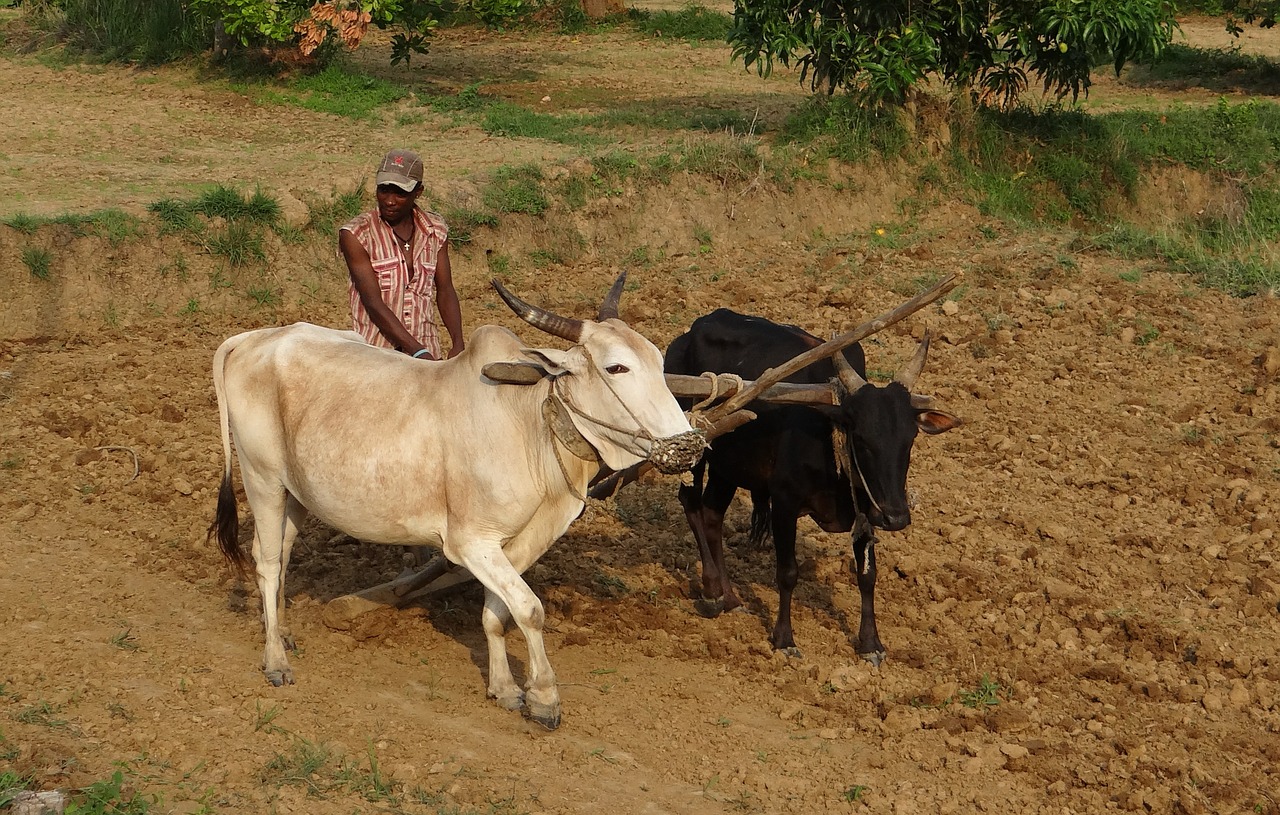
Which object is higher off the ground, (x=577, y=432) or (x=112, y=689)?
(x=577, y=432)

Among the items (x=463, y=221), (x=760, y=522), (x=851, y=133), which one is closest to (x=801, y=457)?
(x=760, y=522)

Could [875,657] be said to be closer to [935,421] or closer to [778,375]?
[935,421]

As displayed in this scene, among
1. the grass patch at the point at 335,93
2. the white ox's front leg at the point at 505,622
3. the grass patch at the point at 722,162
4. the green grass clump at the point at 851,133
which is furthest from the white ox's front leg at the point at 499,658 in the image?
the grass patch at the point at 335,93

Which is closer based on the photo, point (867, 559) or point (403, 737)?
point (403, 737)

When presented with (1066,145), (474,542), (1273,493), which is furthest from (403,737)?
(1066,145)

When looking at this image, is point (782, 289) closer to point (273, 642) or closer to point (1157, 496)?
point (1157, 496)

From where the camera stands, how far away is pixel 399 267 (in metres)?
5.68

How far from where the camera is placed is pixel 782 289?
34.1 ft

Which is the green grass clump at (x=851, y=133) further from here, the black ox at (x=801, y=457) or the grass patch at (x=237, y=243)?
the black ox at (x=801, y=457)

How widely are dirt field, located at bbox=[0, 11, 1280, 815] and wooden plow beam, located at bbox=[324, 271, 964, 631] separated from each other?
4.9 inches

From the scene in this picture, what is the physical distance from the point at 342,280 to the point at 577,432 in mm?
6124

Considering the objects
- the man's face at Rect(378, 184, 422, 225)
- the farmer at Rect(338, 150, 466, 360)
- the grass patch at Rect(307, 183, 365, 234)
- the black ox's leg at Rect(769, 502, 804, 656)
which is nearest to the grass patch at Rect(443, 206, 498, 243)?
the grass patch at Rect(307, 183, 365, 234)

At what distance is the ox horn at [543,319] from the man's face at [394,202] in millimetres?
1202

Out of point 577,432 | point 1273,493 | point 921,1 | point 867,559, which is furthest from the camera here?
point 921,1
